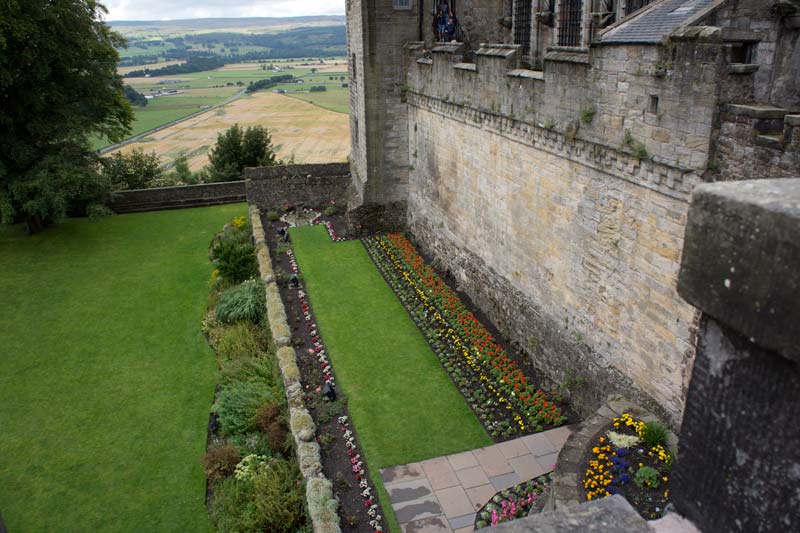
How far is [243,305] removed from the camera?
14992 mm

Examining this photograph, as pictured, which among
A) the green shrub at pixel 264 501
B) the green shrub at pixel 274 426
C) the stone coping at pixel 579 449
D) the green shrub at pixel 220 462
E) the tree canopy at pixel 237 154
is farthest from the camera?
the tree canopy at pixel 237 154

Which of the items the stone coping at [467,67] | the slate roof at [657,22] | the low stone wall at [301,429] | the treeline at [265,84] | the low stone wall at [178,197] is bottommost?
the low stone wall at [301,429]

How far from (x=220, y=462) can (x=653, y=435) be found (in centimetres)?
676

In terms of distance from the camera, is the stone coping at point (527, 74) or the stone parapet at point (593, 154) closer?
the stone parapet at point (593, 154)

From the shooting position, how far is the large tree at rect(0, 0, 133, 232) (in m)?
19.5

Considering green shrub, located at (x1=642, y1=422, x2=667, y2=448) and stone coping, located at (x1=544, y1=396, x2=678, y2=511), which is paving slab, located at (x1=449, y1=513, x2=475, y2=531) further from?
green shrub, located at (x1=642, y1=422, x2=667, y2=448)

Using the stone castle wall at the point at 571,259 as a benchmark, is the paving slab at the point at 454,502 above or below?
below

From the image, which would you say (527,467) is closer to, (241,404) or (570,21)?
(241,404)

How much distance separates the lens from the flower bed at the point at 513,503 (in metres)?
8.56

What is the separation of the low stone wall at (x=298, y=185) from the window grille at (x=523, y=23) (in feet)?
32.7

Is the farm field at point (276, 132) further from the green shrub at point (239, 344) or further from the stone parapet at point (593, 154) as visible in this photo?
the stone parapet at point (593, 154)

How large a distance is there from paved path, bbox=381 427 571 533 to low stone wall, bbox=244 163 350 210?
15.4m

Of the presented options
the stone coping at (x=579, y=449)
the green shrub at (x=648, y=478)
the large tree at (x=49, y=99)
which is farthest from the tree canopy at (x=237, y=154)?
the green shrub at (x=648, y=478)

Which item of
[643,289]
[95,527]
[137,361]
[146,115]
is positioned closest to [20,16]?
[137,361]
